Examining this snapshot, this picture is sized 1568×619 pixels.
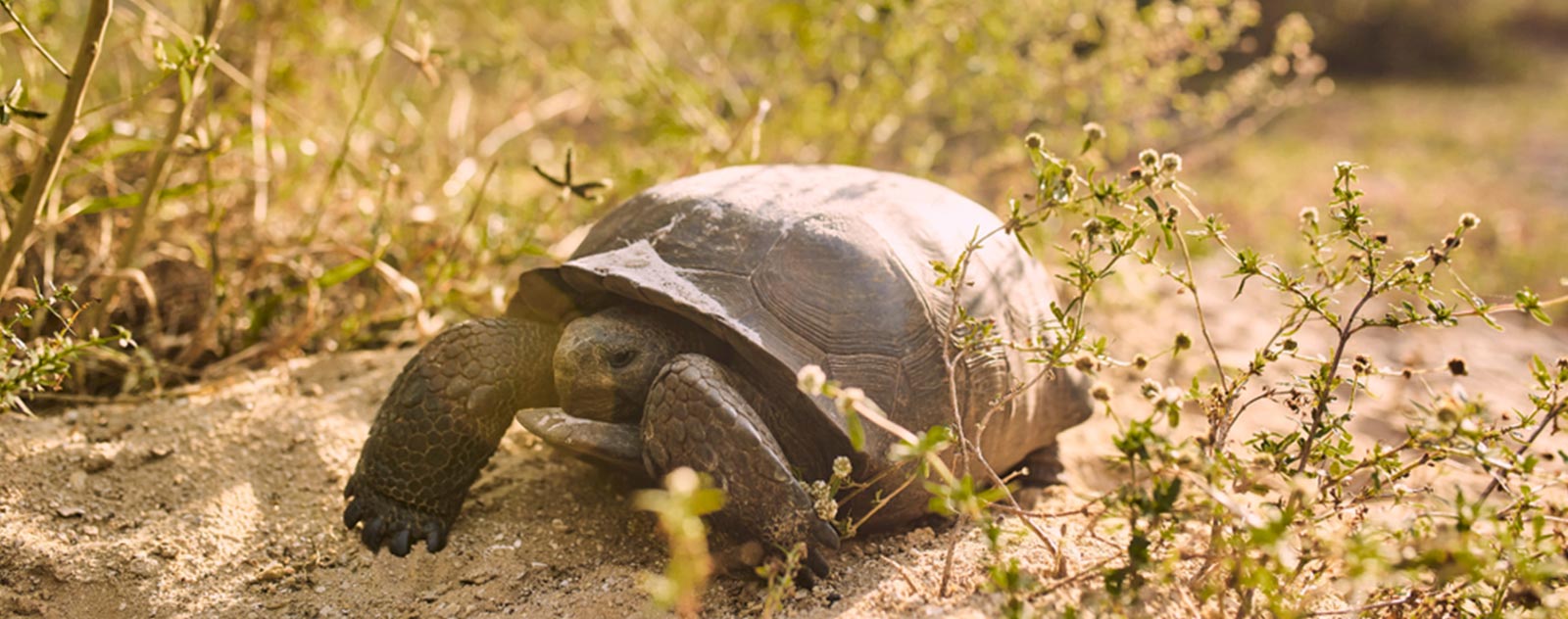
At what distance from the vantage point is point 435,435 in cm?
216

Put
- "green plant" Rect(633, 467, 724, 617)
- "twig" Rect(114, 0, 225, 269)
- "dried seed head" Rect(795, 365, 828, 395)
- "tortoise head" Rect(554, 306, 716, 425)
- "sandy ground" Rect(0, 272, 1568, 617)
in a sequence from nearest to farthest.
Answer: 1. "green plant" Rect(633, 467, 724, 617)
2. "dried seed head" Rect(795, 365, 828, 395)
3. "sandy ground" Rect(0, 272, 1568, 617)
4. "tortoise head" Rect(554, 306, 716, 425)
5. "twig" Rect(114, 0, 225, 269)

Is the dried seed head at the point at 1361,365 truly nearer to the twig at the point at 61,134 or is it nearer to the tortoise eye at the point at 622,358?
the tortoise eye at the point at 622,358

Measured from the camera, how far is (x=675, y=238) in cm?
216

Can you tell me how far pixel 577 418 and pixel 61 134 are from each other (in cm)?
124

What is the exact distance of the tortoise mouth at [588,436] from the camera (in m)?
1.96

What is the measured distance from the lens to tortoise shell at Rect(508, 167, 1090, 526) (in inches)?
79.2

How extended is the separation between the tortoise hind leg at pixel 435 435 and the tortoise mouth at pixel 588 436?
7.8 inches

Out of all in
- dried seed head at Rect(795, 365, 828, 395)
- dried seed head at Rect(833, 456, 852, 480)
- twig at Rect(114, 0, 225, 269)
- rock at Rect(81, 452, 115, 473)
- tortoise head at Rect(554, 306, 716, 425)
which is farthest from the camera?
twig at Rect(114, 0, 225, 269)

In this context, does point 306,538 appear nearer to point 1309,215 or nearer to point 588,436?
point 588,436

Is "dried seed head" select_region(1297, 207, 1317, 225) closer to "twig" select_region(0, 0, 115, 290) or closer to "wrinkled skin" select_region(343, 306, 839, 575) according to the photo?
"wrinkled skin" select_region(343, 306, 839, 575)

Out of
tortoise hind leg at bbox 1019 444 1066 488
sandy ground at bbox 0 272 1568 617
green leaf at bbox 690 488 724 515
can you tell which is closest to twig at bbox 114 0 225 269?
sandy ground at bbox 0 272 1568 617

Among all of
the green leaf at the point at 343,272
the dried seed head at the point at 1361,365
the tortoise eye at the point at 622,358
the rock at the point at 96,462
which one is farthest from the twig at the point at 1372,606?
the rock at the point at 96,462

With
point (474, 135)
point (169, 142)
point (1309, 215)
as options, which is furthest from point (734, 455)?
point (474, 135)

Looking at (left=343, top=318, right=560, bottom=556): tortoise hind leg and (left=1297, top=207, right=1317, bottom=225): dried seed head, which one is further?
(left=343, top=318, right=560, bottom=556): tortoise hind leg
